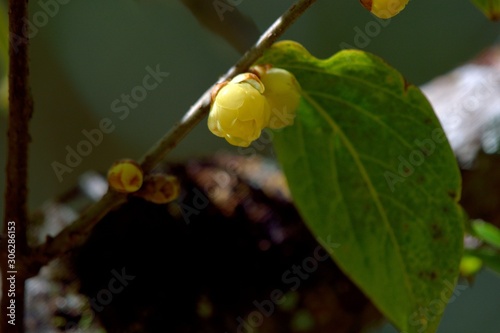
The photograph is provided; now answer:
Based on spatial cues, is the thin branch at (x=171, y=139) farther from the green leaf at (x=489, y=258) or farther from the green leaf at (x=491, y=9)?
the green leaf at (x=489, y=258)

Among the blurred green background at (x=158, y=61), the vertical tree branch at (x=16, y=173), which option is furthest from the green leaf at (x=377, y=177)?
the blurred green background at (x=158, y=61)

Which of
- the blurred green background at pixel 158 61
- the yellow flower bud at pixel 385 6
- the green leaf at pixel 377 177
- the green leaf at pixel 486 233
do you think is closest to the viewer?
the yellow flower bud at pixel 385 6

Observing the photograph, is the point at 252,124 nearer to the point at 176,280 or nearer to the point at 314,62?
the point at 314,62

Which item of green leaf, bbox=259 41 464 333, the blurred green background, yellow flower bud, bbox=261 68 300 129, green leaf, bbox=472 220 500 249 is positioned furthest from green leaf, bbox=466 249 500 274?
the blurred green background

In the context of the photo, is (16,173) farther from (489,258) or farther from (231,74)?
(489,258)

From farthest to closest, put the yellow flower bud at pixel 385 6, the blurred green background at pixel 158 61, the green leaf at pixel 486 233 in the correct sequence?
the blurred green background at pixel 158 61 → the green leaf at pixel 486 233 → the yellow flower bud at pixel 385 6
